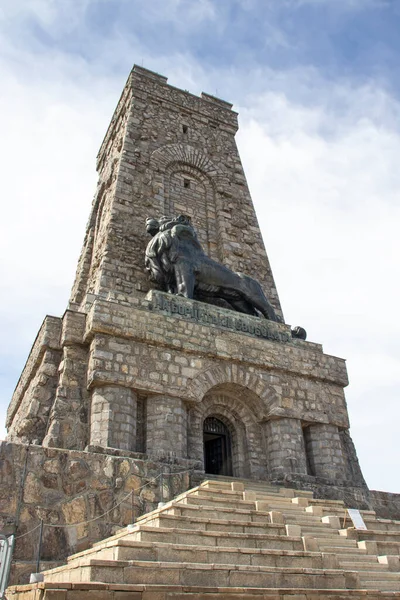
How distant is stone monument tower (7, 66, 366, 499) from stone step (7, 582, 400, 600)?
14.2 feet

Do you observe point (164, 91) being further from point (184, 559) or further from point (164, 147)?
point (184, 559)

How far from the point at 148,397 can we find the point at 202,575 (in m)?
5.15

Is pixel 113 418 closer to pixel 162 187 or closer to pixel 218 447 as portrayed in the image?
pixel 218 447

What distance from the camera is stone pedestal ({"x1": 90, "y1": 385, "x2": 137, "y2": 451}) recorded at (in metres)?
9.36

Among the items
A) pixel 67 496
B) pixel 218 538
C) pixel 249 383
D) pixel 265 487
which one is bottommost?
pixel 218 538

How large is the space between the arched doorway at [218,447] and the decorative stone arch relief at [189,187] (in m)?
5.21

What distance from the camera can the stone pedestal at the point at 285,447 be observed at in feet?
36.1

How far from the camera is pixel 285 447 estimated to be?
11.2 meters

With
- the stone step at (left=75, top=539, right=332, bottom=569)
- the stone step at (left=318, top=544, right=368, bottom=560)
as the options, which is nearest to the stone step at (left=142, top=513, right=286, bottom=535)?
the stone step at (left=75, top=539, right=332, bottom=569)

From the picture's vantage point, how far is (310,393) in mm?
12148

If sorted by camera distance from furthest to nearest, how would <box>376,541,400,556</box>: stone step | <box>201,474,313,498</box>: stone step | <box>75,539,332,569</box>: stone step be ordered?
<box>201,474,313,498</box>: stone step
<box>376,541,400,556</box>: stone step
<box>75,539,332,569</box>: stone step

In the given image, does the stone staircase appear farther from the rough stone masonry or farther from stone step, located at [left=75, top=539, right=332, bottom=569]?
the rough stone masonry

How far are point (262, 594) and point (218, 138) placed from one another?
15495 mm

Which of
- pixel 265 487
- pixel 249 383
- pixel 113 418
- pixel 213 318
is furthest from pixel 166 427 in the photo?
pixel 213 318
